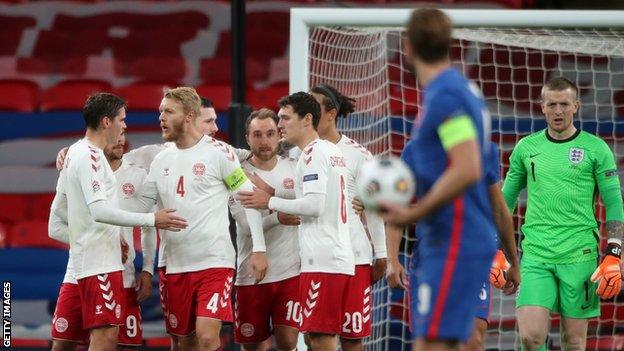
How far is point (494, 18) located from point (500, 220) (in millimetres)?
2810

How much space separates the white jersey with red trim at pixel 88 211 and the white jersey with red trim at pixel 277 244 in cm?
87

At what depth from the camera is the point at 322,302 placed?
608cm

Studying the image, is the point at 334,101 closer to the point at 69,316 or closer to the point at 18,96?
the point at 69,316

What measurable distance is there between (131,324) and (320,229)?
128cm

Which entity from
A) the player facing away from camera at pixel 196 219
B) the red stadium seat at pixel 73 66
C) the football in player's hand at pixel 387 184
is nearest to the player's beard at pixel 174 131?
the player facing away from camera at pixel 196 219

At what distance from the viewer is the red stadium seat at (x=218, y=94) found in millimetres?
10539

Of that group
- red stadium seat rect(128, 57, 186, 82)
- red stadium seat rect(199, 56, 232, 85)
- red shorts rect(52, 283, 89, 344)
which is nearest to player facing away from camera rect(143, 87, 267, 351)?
red shorts rect(52, 283, 89, 344)

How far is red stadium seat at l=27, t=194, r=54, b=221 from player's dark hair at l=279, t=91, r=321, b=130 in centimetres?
457

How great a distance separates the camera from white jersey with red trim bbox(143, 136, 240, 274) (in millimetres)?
6285

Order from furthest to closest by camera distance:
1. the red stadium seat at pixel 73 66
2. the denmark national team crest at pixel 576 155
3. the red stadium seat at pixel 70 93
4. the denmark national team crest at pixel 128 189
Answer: the red stadium seat at pixel 73 66 < the red stadium seat at pixel 70 93 < the denmark national team crest at pixel 128 189 < the denmark national team crest at pixel 576 155

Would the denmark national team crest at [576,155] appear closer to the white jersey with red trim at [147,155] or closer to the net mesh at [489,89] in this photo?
the net mesh at [489,89]

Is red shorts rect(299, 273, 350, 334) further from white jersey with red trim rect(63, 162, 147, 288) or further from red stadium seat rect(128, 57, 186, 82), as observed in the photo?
red stadium seat rect(128, 57, 186, 82)

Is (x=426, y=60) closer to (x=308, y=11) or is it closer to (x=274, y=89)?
(x=308, y=11)

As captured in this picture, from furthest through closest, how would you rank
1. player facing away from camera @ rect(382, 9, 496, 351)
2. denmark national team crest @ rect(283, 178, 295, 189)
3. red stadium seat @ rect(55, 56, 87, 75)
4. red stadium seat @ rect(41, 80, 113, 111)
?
1. red stadium seat @ rect(55, 56, 87, 75)
2. red stadium seat @ rect(41, 80, 113, 111)
3. denmark national team crest @ rect(283, 178, 295, 189)
4. player facing away from camera @ rect(382, 9, 496, 351)
